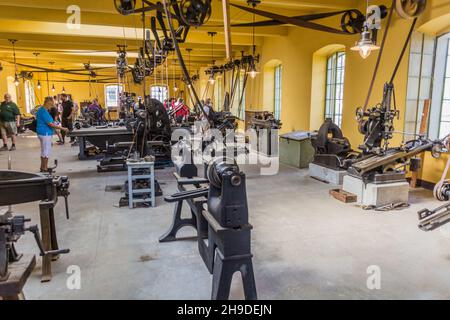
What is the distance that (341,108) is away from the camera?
7184mm

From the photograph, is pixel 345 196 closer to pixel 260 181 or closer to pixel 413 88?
pixel 260 181

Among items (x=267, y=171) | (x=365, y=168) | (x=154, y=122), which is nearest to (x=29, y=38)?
(x=154, y=122)

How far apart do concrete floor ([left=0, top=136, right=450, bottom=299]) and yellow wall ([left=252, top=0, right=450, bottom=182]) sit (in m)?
1.79

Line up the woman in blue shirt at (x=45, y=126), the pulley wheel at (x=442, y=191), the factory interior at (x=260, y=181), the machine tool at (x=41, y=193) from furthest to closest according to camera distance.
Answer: the woman in blue shirt at (x=45, y=126), the pulley wheel at (x=442, y=191), the factory interior at (x=260, y=181), the machine tool at (x=41, y=193)

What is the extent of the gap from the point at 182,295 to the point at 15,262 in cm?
105

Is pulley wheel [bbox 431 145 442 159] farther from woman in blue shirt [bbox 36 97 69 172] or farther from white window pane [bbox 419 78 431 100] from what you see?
woman in blue shirt [bbox 36 97 69 172]

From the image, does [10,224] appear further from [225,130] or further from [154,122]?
[225,130]

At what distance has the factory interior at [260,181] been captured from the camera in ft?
7.76

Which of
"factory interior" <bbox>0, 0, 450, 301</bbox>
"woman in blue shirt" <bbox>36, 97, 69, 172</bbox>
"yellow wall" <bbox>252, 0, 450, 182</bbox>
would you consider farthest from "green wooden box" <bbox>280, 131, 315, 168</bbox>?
"woman in blue shirt" <bbox>36, 97, 69, 172</bbox>

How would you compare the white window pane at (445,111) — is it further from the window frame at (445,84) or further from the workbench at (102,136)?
the workbench at (102,136)

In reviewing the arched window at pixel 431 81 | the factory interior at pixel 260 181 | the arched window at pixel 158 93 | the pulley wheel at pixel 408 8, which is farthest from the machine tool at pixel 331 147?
the arched window at pixel 158 93

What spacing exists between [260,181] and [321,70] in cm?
→ 341

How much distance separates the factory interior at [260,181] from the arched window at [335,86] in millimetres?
42

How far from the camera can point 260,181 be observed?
5.74 metres
